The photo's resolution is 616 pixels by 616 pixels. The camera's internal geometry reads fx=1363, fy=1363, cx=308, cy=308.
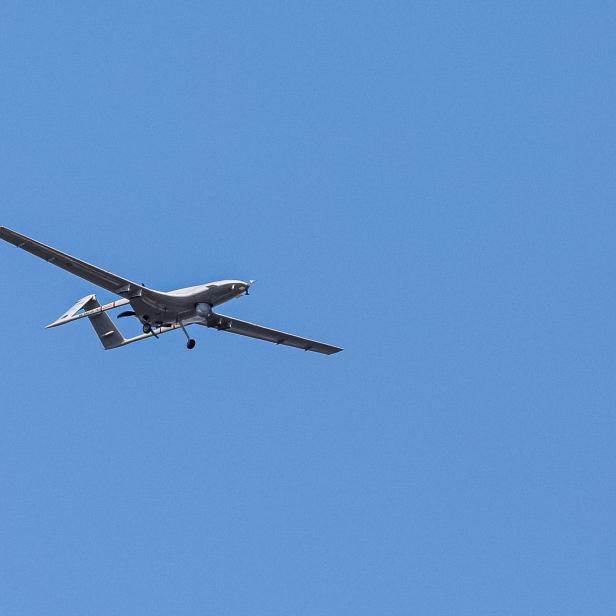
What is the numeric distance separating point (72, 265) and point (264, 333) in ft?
43.0

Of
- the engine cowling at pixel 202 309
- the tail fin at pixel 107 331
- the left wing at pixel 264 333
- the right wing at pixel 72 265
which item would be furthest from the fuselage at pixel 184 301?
the tail fin at pixel 107 331

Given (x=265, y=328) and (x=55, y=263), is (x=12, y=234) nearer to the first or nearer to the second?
(x=55, y=263)

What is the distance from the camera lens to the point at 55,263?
214ft

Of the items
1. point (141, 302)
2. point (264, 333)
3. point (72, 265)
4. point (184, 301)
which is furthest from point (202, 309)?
point (264, 333)

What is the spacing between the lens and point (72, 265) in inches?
2569

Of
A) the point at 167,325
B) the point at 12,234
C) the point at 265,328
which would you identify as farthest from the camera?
the point at 265,328

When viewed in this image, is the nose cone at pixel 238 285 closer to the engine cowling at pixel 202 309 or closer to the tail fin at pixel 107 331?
the engine cowling at pixel 202 309

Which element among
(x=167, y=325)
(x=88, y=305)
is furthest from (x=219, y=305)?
(x=88, y=305)

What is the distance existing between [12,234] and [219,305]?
10690 mm

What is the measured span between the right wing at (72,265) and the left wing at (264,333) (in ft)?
18.5

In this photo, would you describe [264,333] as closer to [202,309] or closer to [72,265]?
[202,309]

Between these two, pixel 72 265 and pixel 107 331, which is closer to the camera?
pixel 72 265

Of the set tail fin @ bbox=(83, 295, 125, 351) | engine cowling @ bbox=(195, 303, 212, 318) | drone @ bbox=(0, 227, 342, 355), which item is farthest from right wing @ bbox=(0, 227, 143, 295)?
tail fin @ bbox=(83, 295, 125, 351)

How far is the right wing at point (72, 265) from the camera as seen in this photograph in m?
63.7
